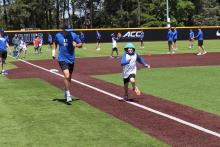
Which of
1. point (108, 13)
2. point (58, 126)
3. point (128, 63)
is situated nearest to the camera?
point (58, 126)

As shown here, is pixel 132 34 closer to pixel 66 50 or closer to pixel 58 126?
pixel 66 50

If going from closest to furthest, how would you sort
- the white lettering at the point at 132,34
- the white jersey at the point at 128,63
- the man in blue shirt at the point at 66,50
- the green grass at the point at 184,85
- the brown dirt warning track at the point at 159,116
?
the brown dirt warning track at the point at 159,116, the green grass at the point at 184,85, the white jersey at the point at 128,63, the man in blue shirt at the point at 66,50, the white lettering at the point at 132,34

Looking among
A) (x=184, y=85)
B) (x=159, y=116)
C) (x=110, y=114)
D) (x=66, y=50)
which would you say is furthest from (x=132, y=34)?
(x=159, y=116)

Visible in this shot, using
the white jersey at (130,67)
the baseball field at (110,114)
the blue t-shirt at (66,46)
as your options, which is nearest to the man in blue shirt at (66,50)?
the blue t-shirt at (66,46)

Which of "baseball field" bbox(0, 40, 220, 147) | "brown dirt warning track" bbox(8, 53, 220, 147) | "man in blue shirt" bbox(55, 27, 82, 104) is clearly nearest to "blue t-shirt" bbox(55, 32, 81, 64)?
"man in blue shirt" bbox(55, 27, 82, 104)

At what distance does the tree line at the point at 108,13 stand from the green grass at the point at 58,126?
263 feet

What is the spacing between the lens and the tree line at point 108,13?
99250 mm

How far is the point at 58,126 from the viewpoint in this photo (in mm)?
10297

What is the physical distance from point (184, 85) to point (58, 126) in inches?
311

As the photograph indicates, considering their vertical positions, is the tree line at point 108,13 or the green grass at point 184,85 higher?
the tree line at point 108,13

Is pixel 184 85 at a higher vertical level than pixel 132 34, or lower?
lower

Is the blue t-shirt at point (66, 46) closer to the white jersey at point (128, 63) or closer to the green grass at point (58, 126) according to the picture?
the green grass at point (58, 126)

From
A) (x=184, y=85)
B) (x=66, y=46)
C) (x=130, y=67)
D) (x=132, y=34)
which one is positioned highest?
(x=66, y=46)

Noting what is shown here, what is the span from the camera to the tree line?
99.2 meters
